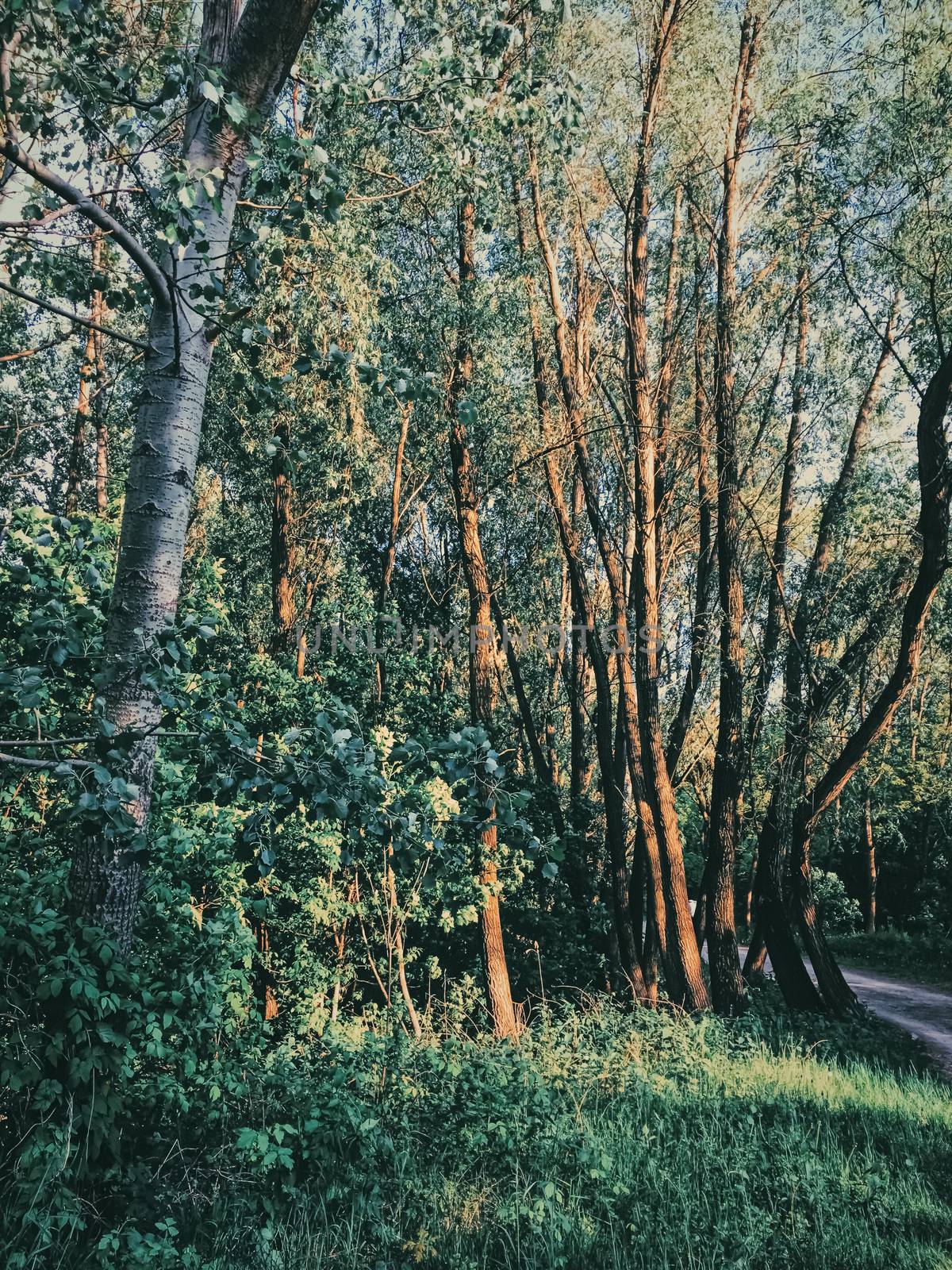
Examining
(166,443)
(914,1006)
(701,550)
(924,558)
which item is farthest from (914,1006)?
(166,443)

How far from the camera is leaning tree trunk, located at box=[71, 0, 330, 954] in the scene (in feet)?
9.44

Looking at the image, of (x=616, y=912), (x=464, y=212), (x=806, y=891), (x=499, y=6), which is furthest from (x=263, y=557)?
(x=499, y=6)

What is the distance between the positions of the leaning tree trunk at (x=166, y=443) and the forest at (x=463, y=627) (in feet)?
0.06

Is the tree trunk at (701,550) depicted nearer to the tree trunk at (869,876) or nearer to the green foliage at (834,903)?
the green foliage at (834,903)

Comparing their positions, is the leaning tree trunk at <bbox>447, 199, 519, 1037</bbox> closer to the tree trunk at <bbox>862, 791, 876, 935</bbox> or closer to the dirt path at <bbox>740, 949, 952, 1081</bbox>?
the dirt path at <bbox>740, 949, 952, 1081</bbox>

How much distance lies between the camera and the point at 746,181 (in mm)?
10305

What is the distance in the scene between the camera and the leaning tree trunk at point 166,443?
2.88m

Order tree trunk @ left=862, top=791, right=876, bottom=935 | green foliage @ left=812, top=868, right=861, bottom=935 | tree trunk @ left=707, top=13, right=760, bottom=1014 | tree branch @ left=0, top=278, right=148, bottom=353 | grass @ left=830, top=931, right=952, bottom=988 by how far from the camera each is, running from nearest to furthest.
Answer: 1. tree branch @ left=0, top=278, right=148, bottom=353
2. tree trunk @ left=707, top=13, right=760, bottom=1014
3. grass @ left=830, top=931, right=952, bottom=988
4. green foliage @ left=812, top=868, right=861, bottom=935
5. tree trunk @ left=862, top=791, right=876, bottom=935

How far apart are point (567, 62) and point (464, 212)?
2.13 meters

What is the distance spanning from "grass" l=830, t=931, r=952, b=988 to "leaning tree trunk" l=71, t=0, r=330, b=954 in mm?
18565

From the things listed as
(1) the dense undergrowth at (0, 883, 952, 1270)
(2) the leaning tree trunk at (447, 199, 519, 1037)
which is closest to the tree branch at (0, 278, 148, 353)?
(1) the dense undergrowth at (0, 883, 952, 1270)

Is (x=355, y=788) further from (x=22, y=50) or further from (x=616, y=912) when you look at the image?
(x=616, y=912)

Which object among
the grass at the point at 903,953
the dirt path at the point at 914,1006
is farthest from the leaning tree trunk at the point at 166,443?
the grass at the point at 903,953

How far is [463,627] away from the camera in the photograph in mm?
15578
